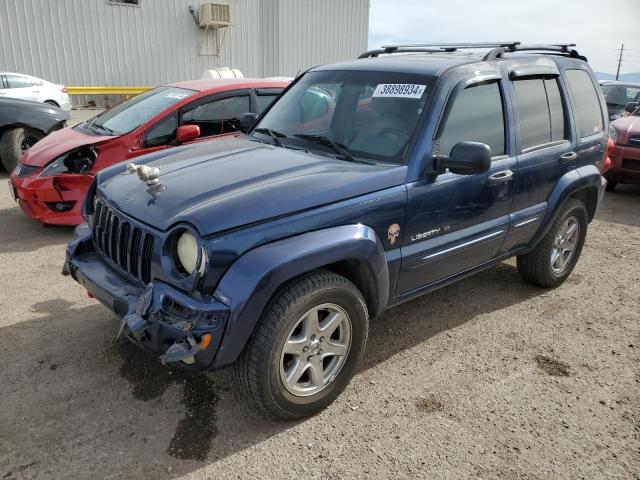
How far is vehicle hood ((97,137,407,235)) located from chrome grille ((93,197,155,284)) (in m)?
0.07

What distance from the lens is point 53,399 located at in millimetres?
3051

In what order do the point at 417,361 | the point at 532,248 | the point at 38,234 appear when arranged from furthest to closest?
the point at 38,234 → the point at 532,248 → the point at 417,361

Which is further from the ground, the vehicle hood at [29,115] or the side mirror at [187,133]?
the side mirror at [187,133]

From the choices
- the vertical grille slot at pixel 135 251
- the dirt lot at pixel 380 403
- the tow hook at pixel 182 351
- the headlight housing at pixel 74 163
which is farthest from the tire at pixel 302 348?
the headlight housing at pixel 74 163

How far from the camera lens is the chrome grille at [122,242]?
2.79 meters

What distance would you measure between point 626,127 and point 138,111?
7.20m

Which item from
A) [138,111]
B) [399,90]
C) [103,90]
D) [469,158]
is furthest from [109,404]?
[103,90]

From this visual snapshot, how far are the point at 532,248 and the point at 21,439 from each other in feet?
12.3

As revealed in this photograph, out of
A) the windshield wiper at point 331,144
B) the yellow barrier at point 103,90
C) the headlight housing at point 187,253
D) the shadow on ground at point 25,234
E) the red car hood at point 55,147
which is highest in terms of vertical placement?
the windshield wiper at point 331,144

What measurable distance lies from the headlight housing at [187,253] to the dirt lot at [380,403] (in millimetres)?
907

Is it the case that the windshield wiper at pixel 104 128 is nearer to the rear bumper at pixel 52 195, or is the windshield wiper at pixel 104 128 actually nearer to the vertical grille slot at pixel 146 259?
the rear bumper at pixel 52 195

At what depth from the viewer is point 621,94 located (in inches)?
508

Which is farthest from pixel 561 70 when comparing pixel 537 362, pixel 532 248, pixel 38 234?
pixel 38 234

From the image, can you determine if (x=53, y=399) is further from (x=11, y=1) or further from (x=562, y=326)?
(x=11, y=1)
